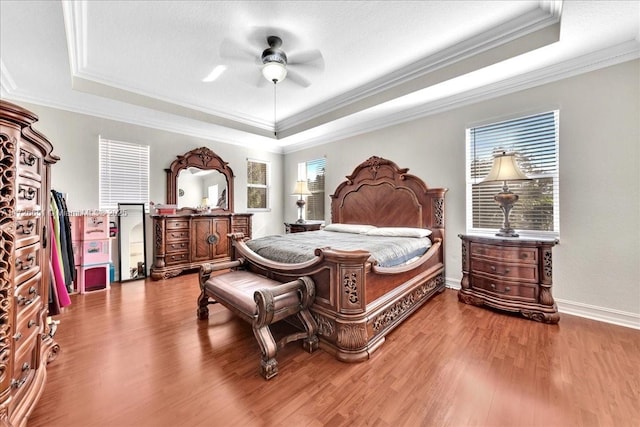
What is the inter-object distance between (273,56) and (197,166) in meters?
2.84

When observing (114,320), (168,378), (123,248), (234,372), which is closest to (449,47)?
(234,372)

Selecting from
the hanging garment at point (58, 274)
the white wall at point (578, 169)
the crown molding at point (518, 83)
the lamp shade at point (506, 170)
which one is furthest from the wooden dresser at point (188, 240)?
the lamp shade at point (506, 170)

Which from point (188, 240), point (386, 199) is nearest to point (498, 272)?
point (386, 199)

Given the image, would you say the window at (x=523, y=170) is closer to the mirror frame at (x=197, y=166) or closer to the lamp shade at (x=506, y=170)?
the lamp shade at (x=506, y=170)

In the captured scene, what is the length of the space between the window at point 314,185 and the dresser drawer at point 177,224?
7.80 ft

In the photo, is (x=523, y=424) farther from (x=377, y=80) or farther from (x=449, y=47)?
(x=377, y=80)

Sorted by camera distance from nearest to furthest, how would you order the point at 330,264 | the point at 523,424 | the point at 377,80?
the point at 523,424
the point at 330,264
the point at 377,80

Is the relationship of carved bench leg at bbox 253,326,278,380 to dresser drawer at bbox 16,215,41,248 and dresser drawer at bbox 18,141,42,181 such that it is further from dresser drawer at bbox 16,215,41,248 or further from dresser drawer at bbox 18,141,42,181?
dresser drawer at bbox 18,141,42,181

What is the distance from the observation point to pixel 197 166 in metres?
4.71

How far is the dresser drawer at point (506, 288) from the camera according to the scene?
249 centimetres

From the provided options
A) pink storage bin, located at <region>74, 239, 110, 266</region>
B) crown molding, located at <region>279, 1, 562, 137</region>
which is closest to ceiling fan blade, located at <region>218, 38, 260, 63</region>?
crown molding, located at <region>279, 1, 562, 137</region>

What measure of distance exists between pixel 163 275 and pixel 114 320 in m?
1.52

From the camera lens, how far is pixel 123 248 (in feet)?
12.9

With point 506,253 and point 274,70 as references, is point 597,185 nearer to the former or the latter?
point 506,253
